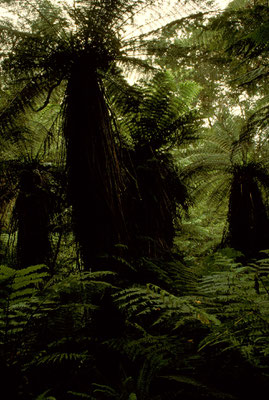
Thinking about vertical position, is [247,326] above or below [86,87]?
below

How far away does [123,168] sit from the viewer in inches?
82.7

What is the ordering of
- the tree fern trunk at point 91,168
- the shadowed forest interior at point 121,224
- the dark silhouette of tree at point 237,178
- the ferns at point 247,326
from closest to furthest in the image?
the ferns at point 247,326 → the shadowed forest interior at point 121,224 → the tree fern trunk at point 91,168 → the dark silhouette of tree at point 237,178

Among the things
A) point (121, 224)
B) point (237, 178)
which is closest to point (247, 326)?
point (121, 224)

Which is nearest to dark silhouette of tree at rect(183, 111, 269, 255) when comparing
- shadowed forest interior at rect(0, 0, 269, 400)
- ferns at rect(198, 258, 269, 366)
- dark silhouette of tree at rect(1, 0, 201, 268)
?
shadowed forest interior at rect(0, 0, 269, 400)

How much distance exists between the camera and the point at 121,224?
1.78 metres

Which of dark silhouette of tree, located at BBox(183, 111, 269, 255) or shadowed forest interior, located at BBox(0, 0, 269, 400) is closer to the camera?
shadowed forest interior, located at BBox(0, 0, 269, 400)

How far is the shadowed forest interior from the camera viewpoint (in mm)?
972

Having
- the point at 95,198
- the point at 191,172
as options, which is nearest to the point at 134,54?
the point at 95,198

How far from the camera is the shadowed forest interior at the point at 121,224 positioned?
0.97 metres

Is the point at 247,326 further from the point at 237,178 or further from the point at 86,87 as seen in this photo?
the point at 237,178

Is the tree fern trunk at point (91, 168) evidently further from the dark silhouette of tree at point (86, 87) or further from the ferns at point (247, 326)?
the ferns at point (247, 326)

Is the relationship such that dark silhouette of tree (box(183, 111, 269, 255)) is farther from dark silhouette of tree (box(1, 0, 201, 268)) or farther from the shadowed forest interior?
dark silhouette of tree (box(1, 0, 201, 268))

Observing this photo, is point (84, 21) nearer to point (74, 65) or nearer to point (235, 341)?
point (74, 65)

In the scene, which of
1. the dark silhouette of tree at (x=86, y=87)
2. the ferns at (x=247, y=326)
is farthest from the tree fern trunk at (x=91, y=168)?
the ferns at (x=247, y=326)
